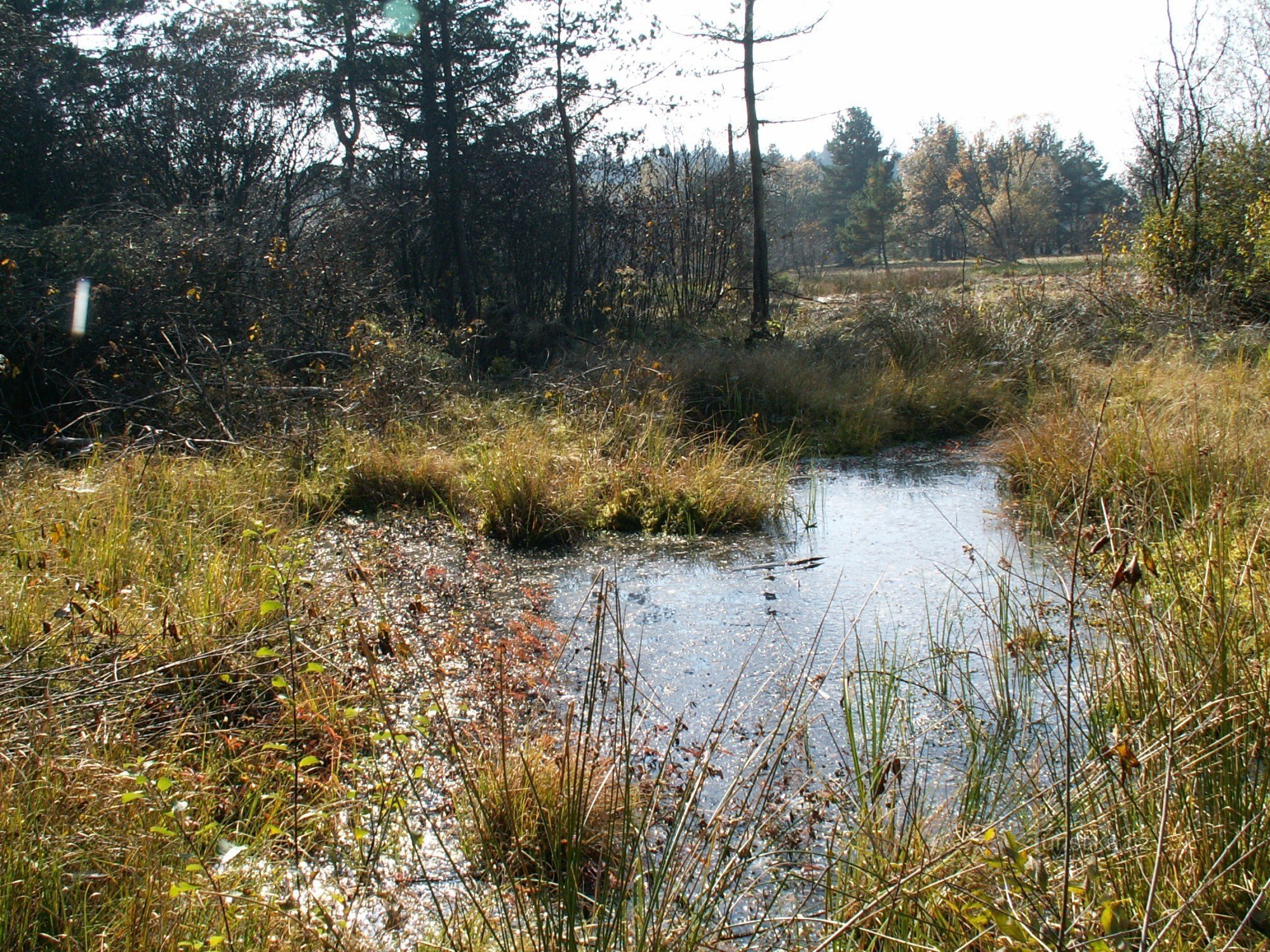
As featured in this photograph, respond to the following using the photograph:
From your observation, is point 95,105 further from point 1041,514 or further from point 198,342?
point 1041,514

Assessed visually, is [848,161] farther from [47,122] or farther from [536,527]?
[536,527]

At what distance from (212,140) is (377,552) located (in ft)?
36.0

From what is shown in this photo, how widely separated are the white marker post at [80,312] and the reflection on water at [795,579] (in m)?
4.68

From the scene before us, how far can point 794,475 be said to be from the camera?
7.22 metres

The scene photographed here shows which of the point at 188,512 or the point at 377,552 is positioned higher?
the point at 188,512

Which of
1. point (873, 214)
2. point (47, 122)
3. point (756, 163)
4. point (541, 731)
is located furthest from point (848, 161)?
point (541, 731)

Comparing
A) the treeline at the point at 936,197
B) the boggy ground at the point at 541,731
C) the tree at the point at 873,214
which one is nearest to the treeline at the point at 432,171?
the boggy ground at the point at 541,731

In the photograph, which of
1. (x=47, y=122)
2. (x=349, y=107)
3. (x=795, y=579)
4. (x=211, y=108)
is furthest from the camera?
(x=349, y=107)

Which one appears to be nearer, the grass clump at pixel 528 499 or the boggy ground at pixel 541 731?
the boggy ground at pixel 541 731

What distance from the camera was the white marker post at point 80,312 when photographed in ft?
23.5

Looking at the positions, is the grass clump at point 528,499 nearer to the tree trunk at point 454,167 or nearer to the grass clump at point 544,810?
the grass clump at point 544,810

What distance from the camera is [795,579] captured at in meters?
4.85

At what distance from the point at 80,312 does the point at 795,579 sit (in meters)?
6.11

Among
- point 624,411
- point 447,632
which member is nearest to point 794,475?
point 624,411
